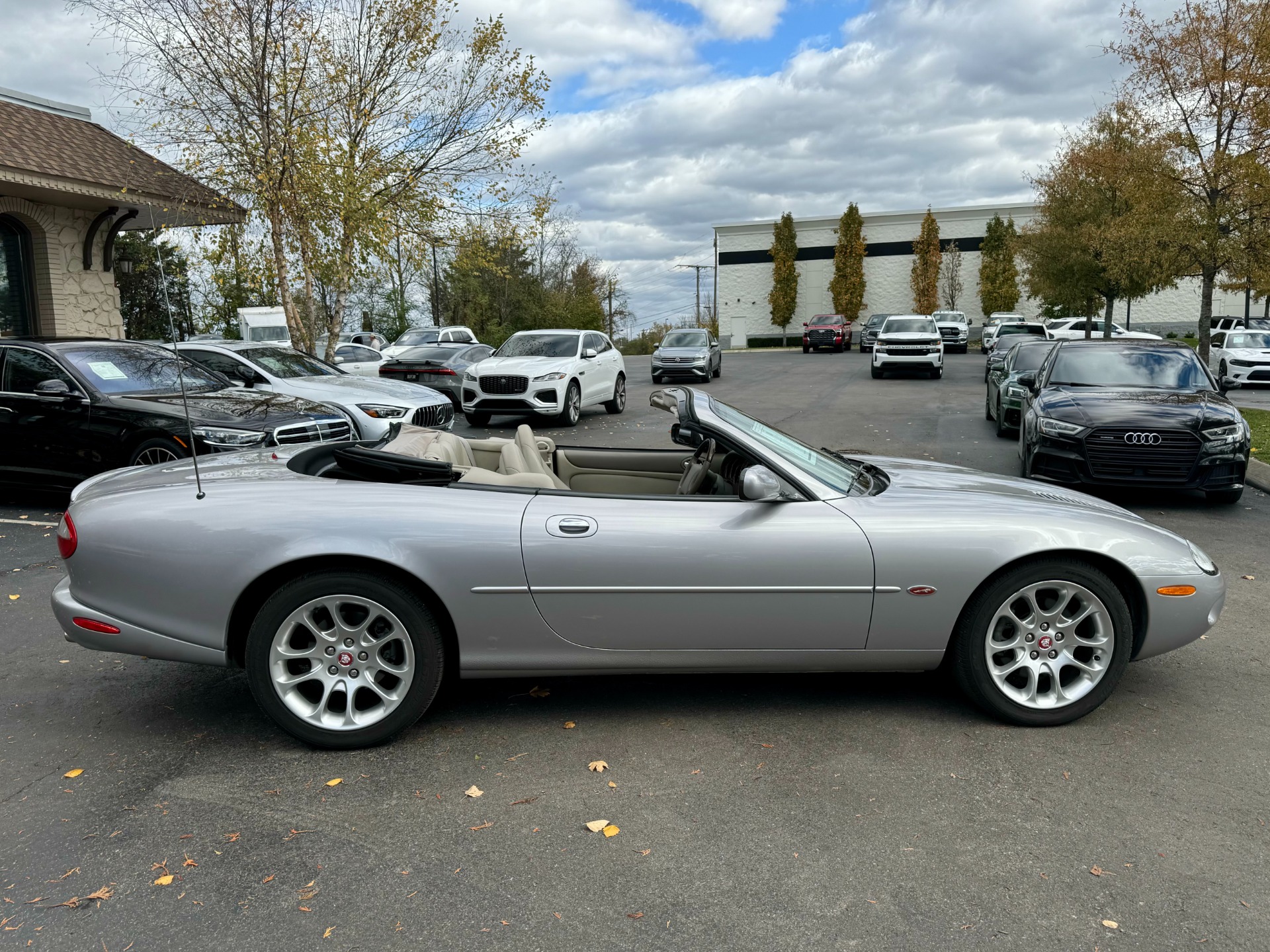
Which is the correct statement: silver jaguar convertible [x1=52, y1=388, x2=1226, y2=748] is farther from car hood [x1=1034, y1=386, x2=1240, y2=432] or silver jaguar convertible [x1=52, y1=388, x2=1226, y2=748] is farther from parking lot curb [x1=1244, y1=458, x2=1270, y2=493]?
parking lot curb [x1=1244, y1=458, x2=1270, y2=493]

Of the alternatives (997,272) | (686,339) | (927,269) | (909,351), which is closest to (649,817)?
(909,351)

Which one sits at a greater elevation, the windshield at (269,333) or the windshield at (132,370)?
the windshield at (269,333)

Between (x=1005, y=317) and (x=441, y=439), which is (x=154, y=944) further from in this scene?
(x=1005, y=317)

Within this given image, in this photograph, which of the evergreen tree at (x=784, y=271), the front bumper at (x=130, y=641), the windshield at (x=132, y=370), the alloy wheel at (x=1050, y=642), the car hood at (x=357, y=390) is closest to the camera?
the front bumper at (x=130, y=641)

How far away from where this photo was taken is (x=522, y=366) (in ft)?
50.5

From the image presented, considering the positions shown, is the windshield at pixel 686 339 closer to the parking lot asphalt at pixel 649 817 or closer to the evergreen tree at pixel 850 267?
the parking lot asphalt at pixel 649 817

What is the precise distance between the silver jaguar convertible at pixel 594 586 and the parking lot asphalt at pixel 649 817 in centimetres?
25

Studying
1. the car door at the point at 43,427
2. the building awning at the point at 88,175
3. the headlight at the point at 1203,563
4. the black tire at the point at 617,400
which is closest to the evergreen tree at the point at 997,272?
the black tire at the point at 617,400

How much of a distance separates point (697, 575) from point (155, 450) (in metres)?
6.32

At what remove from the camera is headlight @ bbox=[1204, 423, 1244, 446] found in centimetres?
810

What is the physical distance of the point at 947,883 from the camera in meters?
2.76

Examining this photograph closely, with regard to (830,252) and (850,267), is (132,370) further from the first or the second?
(830,252)

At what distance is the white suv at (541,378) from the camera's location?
15.1 metres

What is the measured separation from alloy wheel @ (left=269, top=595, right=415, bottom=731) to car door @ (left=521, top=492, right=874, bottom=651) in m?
0.60
